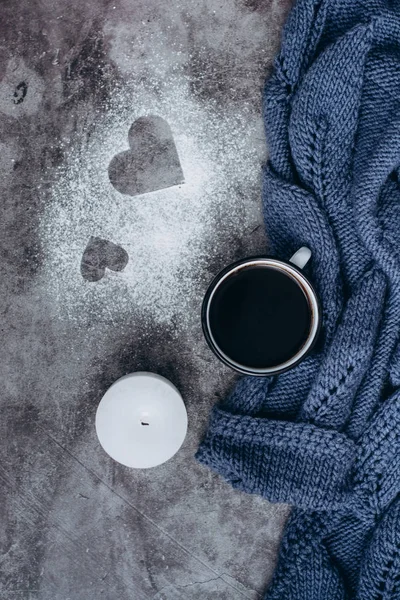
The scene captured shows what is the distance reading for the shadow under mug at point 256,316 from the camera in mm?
820

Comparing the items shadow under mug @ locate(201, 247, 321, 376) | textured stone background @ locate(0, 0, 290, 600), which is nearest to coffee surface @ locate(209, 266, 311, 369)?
shadow under mug @ locate(201, 247, 321, 376)

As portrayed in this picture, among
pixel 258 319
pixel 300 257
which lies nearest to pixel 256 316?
pixel 258 319

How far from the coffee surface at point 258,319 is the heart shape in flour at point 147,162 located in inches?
8.9

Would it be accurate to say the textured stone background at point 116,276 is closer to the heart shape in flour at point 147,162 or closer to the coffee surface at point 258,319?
Result: the heart shape in flour at point 147,162

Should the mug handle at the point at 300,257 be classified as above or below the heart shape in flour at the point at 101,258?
above

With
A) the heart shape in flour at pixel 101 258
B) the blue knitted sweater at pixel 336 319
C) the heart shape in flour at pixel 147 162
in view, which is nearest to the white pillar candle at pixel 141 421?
the blue knitted sweater at pixel 336 319

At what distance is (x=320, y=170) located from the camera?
34.5 inches

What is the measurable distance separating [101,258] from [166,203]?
5.5 inches

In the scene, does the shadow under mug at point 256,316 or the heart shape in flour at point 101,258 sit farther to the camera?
the heart shape in flour at point 101,258

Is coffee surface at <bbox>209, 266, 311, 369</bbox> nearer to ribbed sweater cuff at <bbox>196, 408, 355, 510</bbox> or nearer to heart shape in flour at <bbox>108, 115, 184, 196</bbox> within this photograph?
ribbed sweater cuff at <bbox>196, 408, 355, 510</bbox>

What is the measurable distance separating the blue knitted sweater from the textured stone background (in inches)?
2.3

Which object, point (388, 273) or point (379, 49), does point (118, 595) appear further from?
point (379, 49)

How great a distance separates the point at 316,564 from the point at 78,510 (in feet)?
1.29

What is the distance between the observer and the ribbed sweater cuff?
87 cm
